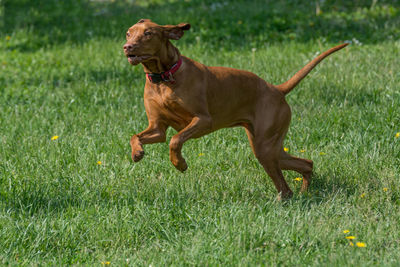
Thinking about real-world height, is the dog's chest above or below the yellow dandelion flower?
above

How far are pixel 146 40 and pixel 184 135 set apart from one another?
2.27ft

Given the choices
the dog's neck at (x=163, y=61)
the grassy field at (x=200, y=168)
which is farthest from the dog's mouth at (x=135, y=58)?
the grassy field at (x=200, y=168)

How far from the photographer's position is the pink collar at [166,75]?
4000mm

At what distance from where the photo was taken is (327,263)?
3.20 m

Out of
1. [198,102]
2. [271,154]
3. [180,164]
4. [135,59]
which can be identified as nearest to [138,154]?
[180,164]

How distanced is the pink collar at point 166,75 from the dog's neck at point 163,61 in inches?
1.0

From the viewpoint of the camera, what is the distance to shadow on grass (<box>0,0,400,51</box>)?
9.54 m

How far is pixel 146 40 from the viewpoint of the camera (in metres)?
3.86

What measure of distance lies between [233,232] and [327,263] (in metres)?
0.65

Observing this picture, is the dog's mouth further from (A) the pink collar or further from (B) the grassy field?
(B) the grassy field

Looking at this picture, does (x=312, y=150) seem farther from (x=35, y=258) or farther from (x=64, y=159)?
(x=35, y=258)

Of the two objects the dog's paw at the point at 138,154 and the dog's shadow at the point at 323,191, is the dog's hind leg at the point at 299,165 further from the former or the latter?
the dog's paw at the point at 138,154

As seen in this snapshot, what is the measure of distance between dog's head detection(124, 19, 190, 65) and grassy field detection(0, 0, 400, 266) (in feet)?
3.49

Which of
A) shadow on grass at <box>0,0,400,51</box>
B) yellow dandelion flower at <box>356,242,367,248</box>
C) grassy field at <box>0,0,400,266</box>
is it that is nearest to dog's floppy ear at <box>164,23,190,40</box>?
grassy field at <box>0,0,400,266</box>
